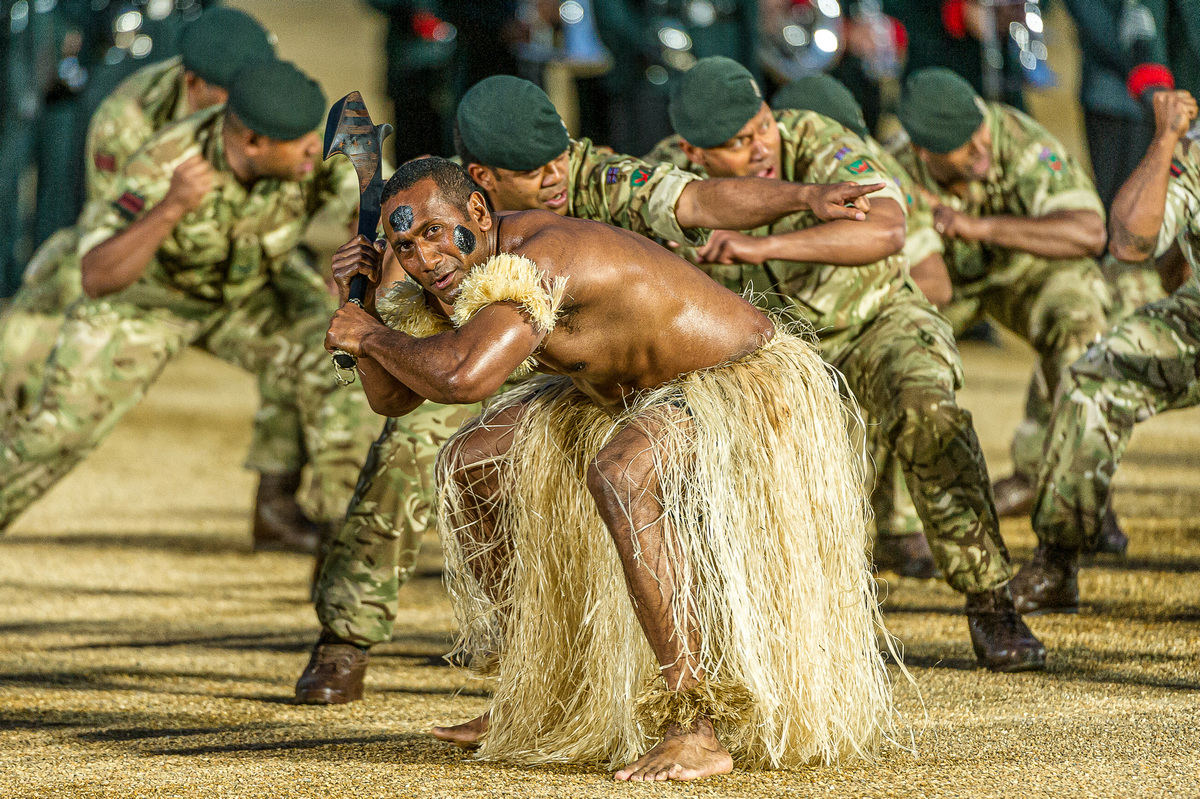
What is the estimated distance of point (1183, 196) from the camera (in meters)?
4.12

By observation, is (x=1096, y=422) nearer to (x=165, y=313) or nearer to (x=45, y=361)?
(x=165, y=313)

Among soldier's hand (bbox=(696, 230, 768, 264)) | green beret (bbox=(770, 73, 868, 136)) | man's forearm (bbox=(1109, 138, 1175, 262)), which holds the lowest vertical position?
soldier's hand (bbox=(696, 230, 768, 264))

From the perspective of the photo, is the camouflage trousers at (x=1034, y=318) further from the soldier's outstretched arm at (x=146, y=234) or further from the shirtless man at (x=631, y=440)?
the soldier's outstretched arm at (x=146, y=234)

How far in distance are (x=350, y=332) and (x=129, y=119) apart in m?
2.97

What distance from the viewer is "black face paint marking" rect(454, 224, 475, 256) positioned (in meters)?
2.92

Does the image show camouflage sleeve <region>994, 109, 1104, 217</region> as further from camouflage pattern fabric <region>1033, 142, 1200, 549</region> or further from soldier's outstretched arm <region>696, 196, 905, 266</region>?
soldier's outstretched arm <region>696, 196, 905, 266</region>

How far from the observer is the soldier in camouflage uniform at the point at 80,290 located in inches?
213

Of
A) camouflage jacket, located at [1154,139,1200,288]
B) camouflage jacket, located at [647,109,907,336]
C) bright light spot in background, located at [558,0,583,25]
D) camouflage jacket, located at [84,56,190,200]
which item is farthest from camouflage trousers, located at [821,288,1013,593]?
bright light spot in background, located at [558,0,583,25]

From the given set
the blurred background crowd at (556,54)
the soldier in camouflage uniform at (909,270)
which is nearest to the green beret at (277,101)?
the soldier in camouflage uniform at (909,270)

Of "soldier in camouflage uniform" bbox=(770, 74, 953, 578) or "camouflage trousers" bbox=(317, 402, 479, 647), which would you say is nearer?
"camouflage trousers" bbox=(317, 402, 479, 647)

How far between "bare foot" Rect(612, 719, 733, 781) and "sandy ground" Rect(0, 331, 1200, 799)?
0.12ft

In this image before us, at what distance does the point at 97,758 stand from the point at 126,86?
3.28m

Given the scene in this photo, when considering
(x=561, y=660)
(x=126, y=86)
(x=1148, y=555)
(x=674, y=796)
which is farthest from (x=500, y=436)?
(x=126, y=86)

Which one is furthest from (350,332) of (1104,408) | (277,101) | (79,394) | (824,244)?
(1104,408)
